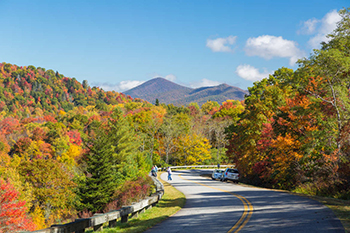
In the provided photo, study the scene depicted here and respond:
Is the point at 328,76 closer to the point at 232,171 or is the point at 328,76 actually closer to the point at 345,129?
the point at 345,129

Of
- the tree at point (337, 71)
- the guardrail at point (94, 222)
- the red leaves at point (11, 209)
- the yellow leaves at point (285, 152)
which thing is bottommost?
the red leaves at point (11, 209)

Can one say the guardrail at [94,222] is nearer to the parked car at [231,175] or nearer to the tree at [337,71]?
the tree at [337,71]

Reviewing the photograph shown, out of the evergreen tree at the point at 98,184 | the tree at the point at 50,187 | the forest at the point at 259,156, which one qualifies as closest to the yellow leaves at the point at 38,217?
the forest at the point at 259,156

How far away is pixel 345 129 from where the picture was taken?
19922mm

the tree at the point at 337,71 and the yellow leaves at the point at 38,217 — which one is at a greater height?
the tree at the point at 337,71

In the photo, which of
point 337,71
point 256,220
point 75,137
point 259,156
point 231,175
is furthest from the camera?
point 75,137

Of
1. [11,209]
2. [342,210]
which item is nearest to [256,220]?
[342,210]

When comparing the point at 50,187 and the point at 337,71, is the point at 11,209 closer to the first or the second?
the point at 50,187

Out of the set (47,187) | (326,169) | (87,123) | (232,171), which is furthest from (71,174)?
(87,123)

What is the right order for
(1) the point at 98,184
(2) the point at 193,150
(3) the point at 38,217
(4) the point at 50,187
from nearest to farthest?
(3) the point at 38,217
(1) the point at 98,184
(4) the point at 50,187
(2) the point at 193,150

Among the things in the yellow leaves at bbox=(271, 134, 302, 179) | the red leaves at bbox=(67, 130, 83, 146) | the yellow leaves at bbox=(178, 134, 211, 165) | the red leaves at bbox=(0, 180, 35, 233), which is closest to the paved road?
the yellow leaves at bbox=(271, 134, 302, 179)

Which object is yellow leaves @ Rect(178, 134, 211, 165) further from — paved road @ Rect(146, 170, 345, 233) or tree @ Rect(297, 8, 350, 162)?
paved road @ Rect(146, 170, 345, 233)

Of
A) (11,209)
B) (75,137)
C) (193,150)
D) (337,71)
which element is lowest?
(11,209)

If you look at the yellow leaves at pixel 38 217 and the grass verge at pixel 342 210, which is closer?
the grass verge at pixel 342 210
